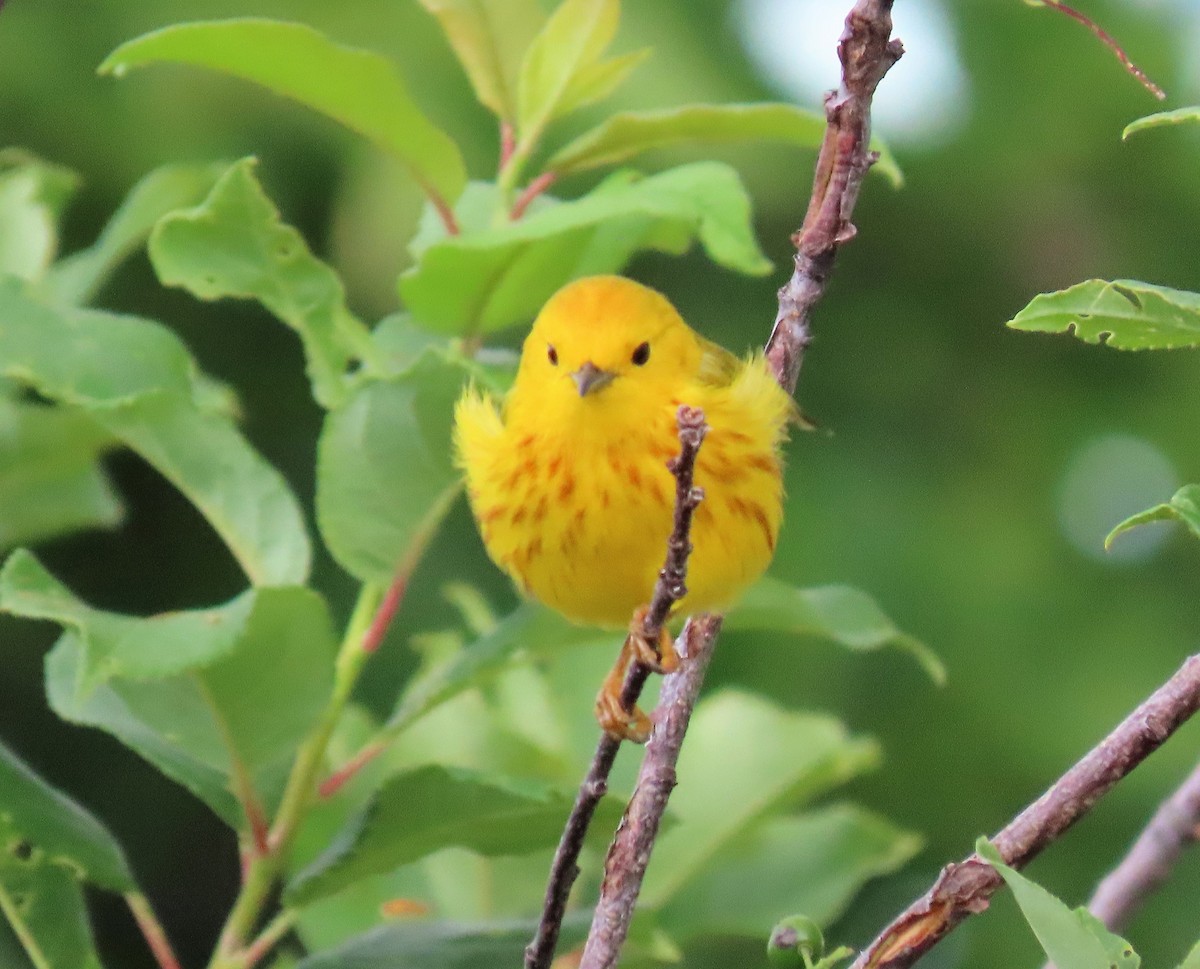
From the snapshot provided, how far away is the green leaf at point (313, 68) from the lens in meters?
1.80

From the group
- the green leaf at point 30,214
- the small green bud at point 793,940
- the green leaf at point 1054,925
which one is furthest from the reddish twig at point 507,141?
the green leaf at point 1054,925

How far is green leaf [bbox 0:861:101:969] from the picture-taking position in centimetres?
173

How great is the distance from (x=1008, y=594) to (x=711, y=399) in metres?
2.55

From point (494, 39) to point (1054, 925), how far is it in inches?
50.9

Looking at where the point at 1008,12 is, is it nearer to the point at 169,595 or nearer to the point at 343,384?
the point at 169,595

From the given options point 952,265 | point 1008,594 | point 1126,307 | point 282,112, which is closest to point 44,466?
point 1126,307

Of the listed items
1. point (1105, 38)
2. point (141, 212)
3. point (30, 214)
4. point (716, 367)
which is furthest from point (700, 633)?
point (30, 214)

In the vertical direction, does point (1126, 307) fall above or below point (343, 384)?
above

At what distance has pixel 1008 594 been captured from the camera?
4.72 m

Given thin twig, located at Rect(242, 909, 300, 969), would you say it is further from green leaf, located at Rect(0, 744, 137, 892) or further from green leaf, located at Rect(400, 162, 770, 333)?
green leaf, located at Rect(400, 162, 770, 333)

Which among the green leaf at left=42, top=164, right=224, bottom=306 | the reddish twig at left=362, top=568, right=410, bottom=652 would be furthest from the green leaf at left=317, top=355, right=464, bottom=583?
the green leaf at left=42, top=164, right=224, bottom=306

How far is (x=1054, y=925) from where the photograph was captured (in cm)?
113

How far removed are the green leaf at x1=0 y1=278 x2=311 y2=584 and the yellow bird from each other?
318 mm

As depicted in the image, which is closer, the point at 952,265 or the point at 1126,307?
the point at 1126,307
